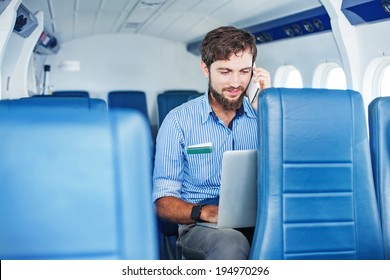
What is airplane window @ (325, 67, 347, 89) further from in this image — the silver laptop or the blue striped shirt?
the silver laptop

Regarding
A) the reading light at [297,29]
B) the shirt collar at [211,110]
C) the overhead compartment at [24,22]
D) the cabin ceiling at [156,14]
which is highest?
the cabin ceiling at [156,14]

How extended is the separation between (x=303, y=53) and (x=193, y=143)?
3.25 meters

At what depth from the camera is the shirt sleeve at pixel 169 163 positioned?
2.71 metres

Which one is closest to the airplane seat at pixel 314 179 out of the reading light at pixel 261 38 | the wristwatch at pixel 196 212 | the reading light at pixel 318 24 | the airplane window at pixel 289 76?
the wristwatch at pixel 196 212

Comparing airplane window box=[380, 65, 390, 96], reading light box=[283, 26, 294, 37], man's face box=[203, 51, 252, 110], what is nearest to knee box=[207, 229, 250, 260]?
man's face box=[203, 51, 252, 110]

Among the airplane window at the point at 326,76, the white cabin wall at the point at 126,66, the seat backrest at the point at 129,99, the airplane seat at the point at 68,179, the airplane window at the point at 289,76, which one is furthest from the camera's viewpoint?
the white cabin wall at the point at 126,66

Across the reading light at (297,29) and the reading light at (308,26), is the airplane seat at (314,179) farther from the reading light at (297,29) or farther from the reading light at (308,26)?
the reading light at (297,29)

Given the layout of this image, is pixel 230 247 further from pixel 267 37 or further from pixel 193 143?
pixel 267 37

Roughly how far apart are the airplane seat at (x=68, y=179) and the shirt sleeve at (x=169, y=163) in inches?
52.8

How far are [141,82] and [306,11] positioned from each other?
210 inches

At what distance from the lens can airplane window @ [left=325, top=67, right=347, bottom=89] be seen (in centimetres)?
555

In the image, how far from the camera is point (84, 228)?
1.36 m

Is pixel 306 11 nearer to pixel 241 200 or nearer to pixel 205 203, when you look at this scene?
pixel 205 203
